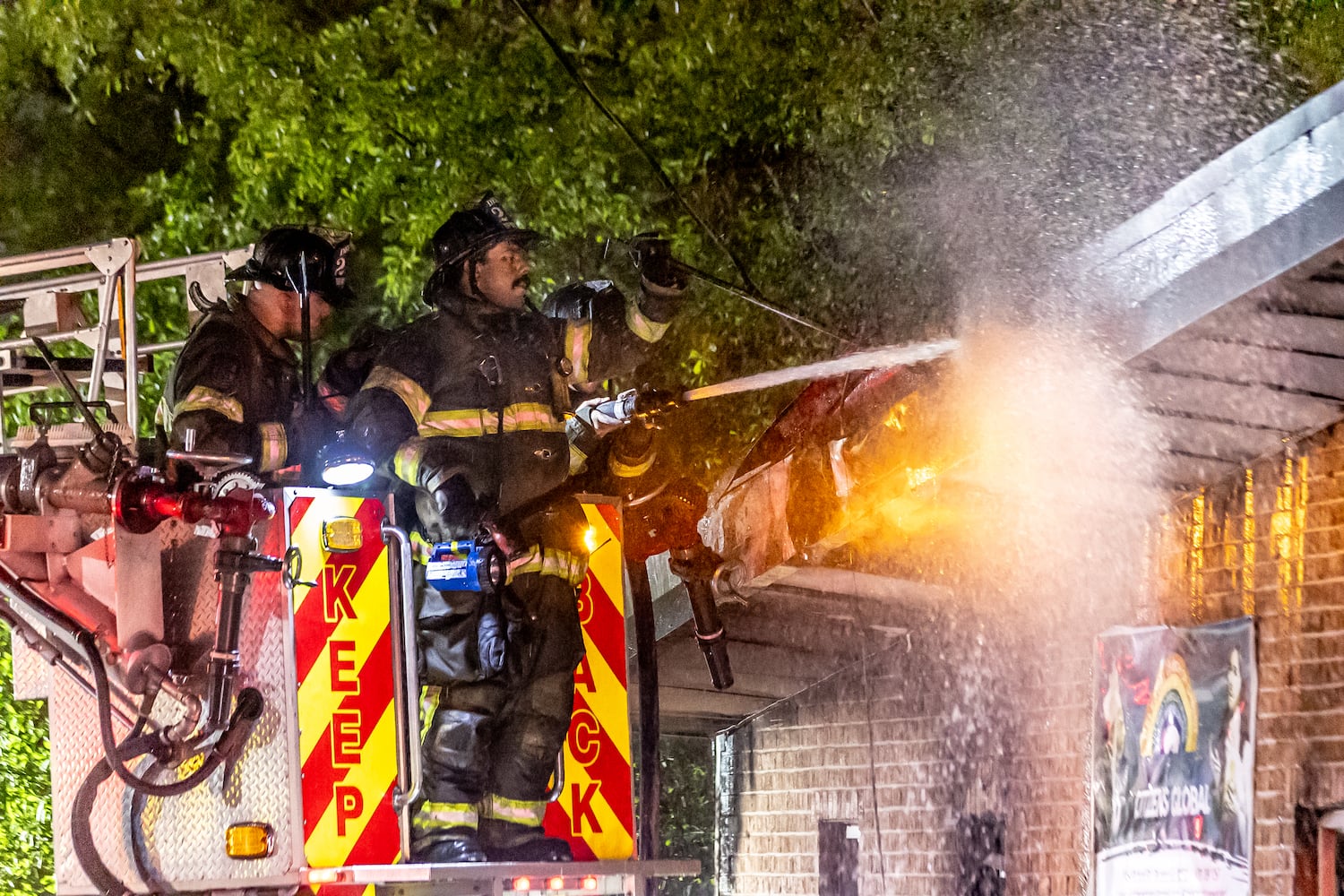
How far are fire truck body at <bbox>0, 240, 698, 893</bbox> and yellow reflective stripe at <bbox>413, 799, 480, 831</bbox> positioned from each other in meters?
0.12

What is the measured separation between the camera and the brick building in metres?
5.29

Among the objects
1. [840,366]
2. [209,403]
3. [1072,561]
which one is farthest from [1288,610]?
[209,403]

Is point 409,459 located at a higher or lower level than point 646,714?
higher

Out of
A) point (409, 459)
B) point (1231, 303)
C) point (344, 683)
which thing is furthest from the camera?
point (409, 459)

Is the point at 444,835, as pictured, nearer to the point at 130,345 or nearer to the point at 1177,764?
the point at 130,345

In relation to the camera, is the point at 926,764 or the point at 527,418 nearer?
the point at 527,418

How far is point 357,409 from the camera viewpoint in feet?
18.2

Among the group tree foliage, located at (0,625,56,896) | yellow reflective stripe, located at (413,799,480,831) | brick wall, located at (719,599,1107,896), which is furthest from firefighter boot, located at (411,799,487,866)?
tree foliage, located at (0,625,56,896)

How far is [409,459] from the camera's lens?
5.45 metres

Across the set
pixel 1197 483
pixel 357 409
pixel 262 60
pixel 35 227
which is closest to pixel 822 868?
pixel 1197 483

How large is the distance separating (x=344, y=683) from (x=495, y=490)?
33.3 inches

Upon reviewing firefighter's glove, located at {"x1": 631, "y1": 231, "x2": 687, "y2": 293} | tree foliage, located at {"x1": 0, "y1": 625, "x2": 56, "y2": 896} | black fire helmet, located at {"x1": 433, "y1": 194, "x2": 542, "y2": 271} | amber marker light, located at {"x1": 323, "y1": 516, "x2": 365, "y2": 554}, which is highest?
black fire helmet, located at {"x1": 433, "y1": 194, "x2": 542, "y2": 271}

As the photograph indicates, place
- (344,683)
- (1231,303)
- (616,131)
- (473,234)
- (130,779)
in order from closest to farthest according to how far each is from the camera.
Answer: (130,779), (344,683), (1231,303), (473,234), (616,131)

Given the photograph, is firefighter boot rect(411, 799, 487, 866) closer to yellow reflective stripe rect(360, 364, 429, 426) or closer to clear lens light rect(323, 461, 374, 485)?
clear lens light rect(323, 461, 374, 485)
